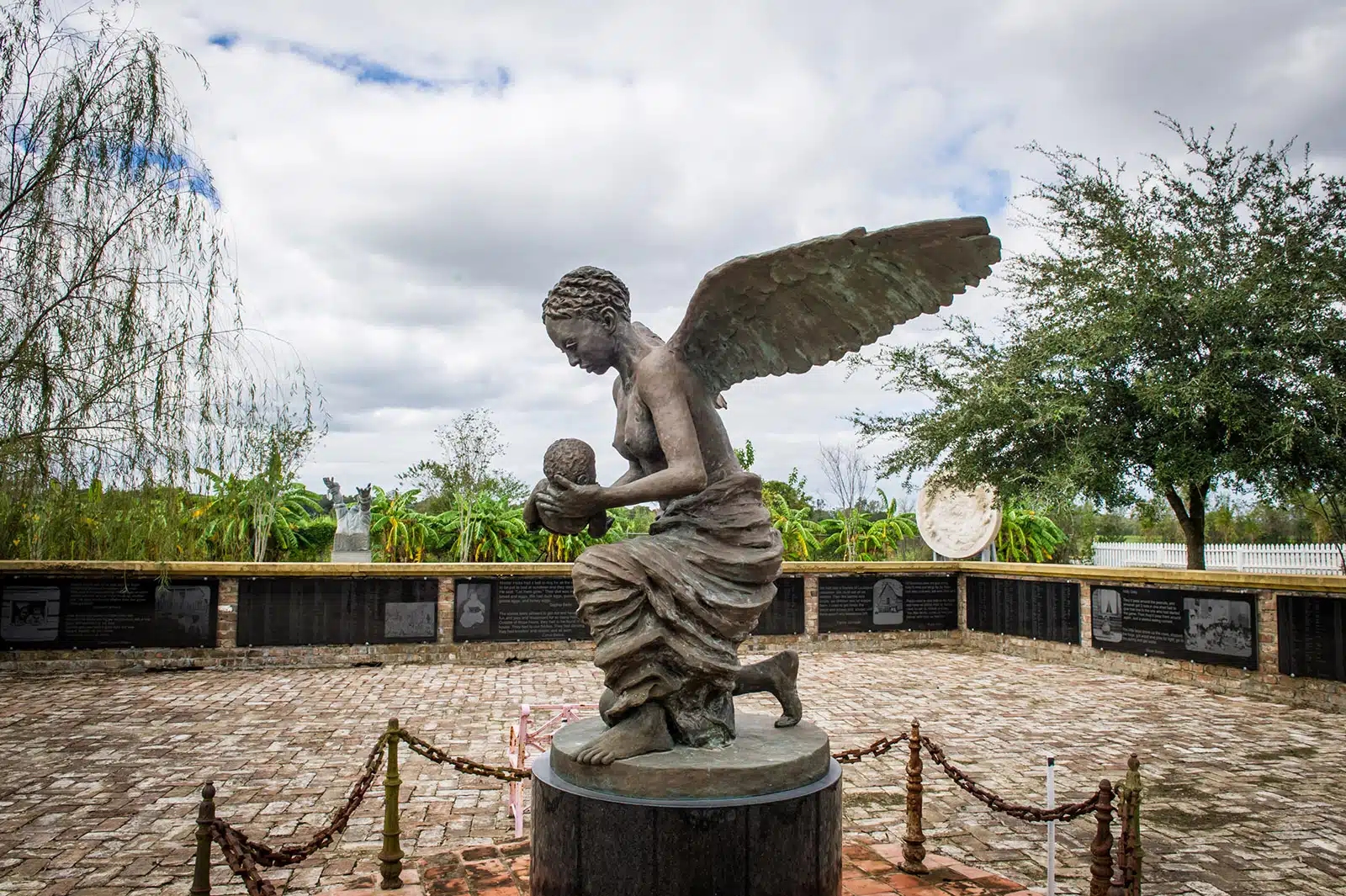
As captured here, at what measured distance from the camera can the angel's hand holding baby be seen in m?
3.16

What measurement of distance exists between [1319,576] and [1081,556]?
675 inches

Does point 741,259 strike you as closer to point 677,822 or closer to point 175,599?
point 677,822

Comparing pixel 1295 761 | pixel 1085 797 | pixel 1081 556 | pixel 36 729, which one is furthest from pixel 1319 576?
pixel 1081 556

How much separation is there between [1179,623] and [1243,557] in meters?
12.8

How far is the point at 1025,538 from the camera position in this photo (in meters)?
20.5

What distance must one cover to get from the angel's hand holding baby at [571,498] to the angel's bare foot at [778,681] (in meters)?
0.91

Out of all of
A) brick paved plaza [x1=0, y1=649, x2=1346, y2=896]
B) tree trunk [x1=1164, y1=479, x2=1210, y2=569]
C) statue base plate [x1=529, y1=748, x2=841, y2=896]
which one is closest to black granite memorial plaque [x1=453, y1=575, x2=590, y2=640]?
brick paved plaza [x1=0, y1=649, x2=1346, y2=896]

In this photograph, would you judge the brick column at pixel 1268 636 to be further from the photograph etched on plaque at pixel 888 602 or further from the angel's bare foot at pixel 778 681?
the angel's bare foot at pixel 778 681

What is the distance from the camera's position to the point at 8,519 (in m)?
7.95

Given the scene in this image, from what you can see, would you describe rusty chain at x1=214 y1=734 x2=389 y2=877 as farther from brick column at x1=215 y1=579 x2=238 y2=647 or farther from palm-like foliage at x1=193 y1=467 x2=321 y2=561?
palm-like foliage at x1=193 y1=467 x2=321 y2=561

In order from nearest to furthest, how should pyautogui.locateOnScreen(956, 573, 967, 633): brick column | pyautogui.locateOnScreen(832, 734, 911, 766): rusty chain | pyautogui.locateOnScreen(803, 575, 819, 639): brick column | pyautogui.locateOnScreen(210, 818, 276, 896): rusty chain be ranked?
pyautogui.locateOnScreen(210, 818, 276, 896): rusty chain
pyautogui.locateOnScreen(832, 734, 911, 766): rusty chain
pyautogui.locateOnScreen(803, 575, 819, 639): brick column
pyautogui.locateOnScreen(956, 573, 967, 633): brick column

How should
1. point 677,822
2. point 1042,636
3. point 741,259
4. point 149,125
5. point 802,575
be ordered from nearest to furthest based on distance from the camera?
point 677,822
point 741,259
point 149,125
point 1042,636
point 802,575

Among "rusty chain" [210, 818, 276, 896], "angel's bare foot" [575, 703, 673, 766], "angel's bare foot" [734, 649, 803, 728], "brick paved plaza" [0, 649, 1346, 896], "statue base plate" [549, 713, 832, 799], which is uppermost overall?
"angel's bare foot" [734, 649, 803, 728]

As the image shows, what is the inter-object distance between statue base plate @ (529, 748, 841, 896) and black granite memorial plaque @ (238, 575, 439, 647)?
9.92 meters
